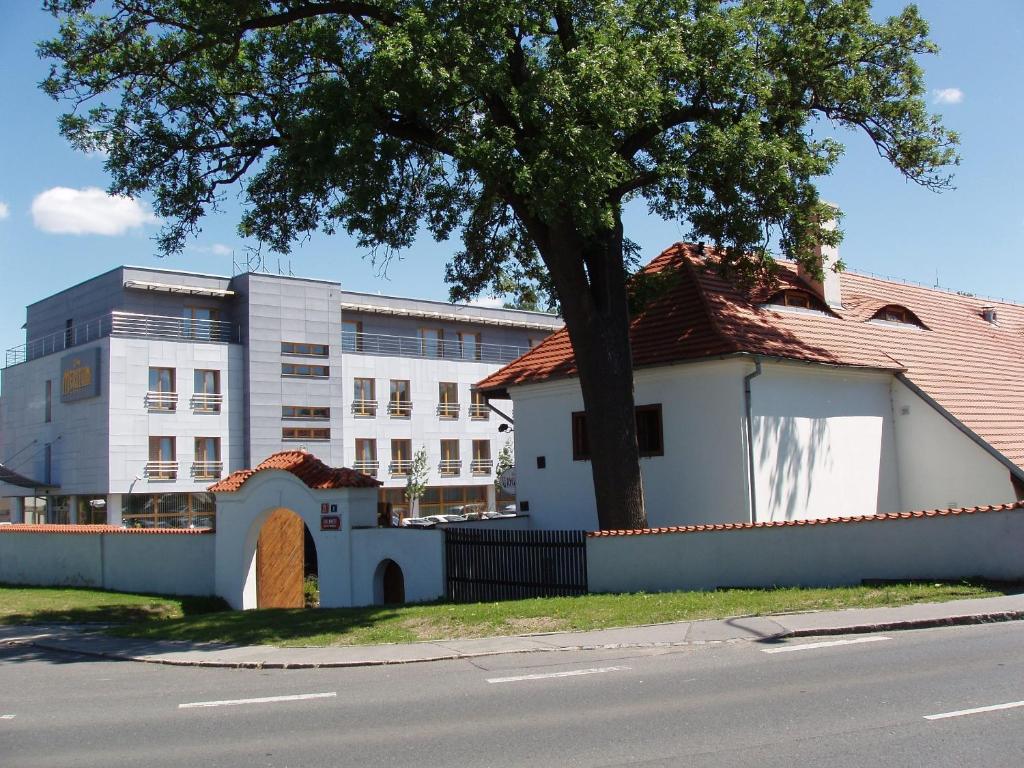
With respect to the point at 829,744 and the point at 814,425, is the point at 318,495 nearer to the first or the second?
the point at 814,425

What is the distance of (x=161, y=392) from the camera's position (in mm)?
47625

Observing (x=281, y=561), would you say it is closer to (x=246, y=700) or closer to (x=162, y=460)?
(x=246, y=700)

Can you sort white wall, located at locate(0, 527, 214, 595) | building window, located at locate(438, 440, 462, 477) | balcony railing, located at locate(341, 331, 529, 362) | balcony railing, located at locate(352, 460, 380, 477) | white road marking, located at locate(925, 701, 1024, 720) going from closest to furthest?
white road marking, located at locate(925, 701, 1024, 720)
white wall, located at locate(0, 527, 214, 595)
balcony railing, located at locate(352, 460, 380, 477)
balcony railing, located at locate(341, 331, 529, 362)
building window, located at locate(438, 440, 462, 477)

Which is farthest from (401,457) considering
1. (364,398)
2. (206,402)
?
(206,402)

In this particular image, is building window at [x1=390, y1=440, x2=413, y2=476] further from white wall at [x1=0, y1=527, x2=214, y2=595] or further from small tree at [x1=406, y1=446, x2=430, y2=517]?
white wall at [x1=0, y1=527, x2=214, y2=595]

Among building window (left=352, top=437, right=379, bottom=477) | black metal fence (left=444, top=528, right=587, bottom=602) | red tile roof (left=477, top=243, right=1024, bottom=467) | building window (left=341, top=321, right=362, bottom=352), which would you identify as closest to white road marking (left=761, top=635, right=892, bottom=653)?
black metal fence (left=444, top=528, right=587, bottom=602)

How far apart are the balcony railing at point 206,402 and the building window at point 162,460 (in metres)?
2.00

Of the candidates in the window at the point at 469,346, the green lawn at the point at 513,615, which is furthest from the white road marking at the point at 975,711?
the window at the point at 469,346

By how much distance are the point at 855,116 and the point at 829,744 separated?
14982 millimetres

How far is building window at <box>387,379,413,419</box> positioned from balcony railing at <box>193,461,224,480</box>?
1037 cm

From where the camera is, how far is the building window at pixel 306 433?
51.8m

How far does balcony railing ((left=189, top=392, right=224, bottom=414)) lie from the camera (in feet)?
160

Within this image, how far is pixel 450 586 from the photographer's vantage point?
19500mm

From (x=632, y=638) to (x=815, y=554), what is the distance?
465cm
